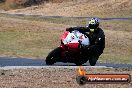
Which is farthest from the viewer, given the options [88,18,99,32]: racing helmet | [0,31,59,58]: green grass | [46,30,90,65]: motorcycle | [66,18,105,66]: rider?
[0,31,59,58]: green grass

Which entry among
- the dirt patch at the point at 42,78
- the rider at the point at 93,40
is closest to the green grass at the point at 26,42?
the rider at the point at 93,40

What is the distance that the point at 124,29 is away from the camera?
44.2 m

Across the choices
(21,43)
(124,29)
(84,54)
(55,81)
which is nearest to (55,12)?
(124,29)

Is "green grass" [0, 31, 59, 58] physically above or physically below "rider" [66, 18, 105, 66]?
below

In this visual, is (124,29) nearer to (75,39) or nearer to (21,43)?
(21,43)

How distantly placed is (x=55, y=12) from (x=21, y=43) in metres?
34.3

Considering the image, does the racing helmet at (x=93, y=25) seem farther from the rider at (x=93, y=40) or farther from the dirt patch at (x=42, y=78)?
the dirt patch at (x=42, y=78)

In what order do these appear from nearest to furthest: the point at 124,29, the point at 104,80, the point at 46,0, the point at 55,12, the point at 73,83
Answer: the point at 104,80
the point at 73,83
the point at 124,29
the point at 55,12
the point at 46,0

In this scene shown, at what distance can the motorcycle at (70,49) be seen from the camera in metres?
16.6

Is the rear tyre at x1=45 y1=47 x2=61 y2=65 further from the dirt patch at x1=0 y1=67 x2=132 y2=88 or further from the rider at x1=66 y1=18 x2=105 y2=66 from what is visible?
the dirt patch at x1=0 y1=67 x2=132 y2=88

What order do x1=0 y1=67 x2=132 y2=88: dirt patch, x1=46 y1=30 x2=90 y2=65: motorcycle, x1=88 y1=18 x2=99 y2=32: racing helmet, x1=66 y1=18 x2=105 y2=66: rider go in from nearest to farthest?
x1=0 y1=67 x2=132 y2=88: dirt patch < x1=46 y1=30 x2=90 y2=65: motorcycle < x1=66 y1=18 x2=105 y2=66: rider < x1=88 y1=18 x2=99 y2=32: racing helmet

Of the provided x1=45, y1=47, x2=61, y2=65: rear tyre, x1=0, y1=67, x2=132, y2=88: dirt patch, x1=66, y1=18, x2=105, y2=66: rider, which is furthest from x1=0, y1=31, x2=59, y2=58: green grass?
x1=0, y1=67, x2=132, y2=88: dirt patch

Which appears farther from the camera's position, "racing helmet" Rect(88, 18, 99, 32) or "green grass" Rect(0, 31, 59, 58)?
"green grass" Rect(0, 31, 59, 58)

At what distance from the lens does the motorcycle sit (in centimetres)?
1658
